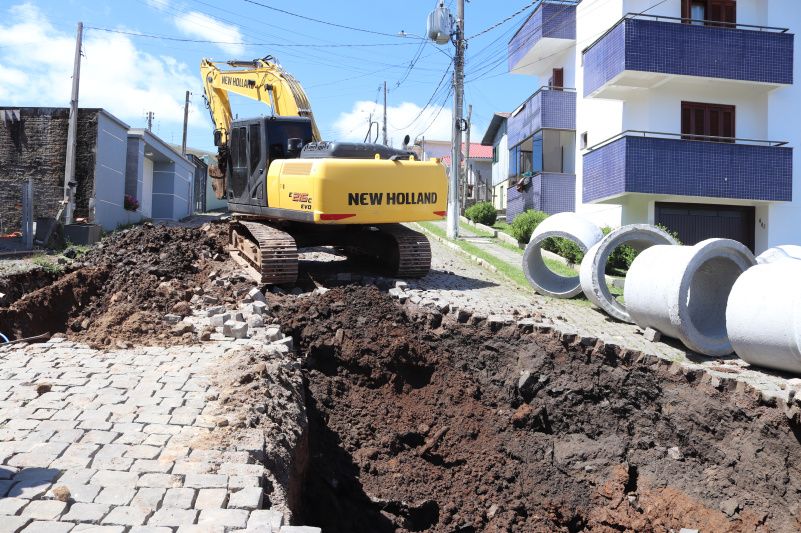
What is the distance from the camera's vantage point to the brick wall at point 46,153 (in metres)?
19.6

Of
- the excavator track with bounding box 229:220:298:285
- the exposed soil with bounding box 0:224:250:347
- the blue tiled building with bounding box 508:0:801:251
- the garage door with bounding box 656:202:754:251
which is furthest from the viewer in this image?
the garage door with bounding box 656:202:754:251

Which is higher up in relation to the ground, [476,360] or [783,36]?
[783,36]

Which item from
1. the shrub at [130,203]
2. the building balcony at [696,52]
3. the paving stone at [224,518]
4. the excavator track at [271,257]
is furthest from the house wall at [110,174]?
the paving stone at [224,518]

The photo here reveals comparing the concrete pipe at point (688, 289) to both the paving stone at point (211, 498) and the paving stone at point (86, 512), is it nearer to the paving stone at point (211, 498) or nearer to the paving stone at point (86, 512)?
the paving stone at point (211, 498)

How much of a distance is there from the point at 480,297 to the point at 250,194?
434cm

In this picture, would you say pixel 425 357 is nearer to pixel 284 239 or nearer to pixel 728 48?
pixel 284 239

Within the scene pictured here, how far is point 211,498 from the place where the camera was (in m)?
3.67

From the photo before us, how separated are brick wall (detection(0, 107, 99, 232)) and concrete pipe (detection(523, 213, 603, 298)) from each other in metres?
A: 13.5

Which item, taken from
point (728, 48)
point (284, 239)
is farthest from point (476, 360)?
point (728, 48)

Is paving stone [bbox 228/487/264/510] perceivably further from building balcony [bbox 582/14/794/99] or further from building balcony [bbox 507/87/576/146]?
building balcony [bbox 507/87/576/146]

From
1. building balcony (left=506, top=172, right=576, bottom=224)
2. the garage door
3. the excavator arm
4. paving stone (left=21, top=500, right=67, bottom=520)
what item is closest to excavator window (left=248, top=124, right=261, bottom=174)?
the excavator arm

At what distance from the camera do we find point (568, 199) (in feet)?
74.0

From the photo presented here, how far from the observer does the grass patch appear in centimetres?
1180

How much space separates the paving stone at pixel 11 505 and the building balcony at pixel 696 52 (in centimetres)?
1606
